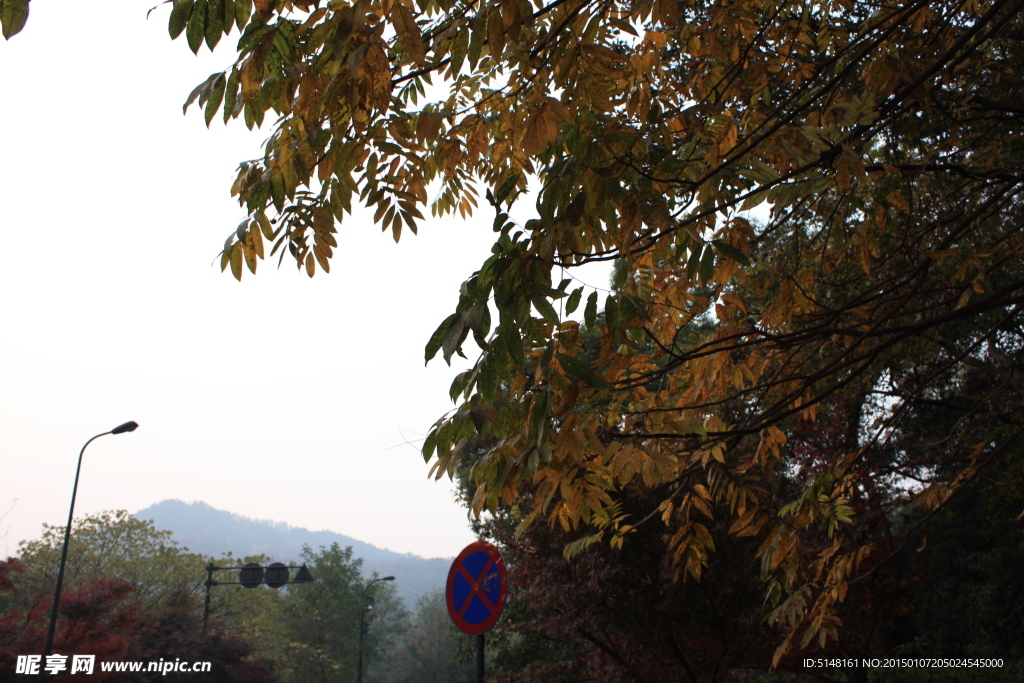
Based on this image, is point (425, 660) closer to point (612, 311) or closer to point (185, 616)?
point (185, 616)

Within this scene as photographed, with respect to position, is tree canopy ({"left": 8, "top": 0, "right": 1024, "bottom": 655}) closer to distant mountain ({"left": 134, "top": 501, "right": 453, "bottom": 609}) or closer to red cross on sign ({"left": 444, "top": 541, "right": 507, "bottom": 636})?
red cross on sign ({"left": 444, "top": 541, "right": 507, "bottom": 636})

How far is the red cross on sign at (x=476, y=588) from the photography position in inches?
159

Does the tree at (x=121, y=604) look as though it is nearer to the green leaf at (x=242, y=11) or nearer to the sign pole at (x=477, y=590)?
the sign pole at (x=477, y=590)

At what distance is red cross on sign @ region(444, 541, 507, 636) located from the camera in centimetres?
405

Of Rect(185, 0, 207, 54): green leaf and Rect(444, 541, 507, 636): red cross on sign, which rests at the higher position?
Rect(185, 0, 207, 54): green leaf

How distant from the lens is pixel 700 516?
356 inches

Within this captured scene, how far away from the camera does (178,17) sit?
1662mm

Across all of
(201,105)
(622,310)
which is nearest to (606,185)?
(622,310)

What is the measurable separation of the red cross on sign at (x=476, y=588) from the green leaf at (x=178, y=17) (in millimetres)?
3267

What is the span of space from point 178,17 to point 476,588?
11.5ft

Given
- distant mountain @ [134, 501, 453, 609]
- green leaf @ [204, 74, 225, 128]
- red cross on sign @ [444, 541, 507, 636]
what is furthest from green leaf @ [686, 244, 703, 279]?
distant mountain @ [134, 501, 453, 609]

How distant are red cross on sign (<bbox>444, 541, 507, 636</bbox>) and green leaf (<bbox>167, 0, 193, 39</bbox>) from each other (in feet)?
10.7

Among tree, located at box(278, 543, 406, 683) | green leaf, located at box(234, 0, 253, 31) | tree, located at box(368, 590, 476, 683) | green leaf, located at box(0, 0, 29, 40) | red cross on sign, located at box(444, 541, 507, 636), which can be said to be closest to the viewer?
green leaf, located at box(0, 0, 29, 40)

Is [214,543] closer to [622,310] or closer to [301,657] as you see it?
[301,657]
